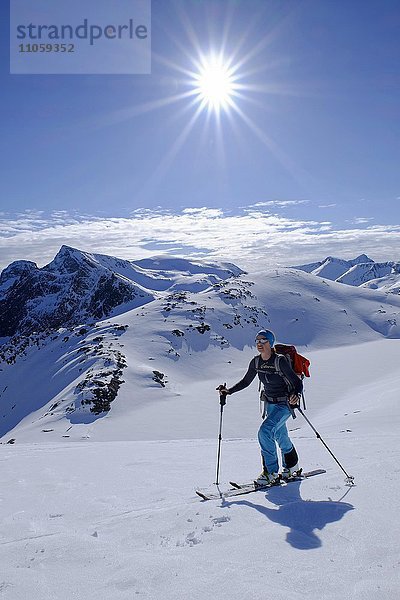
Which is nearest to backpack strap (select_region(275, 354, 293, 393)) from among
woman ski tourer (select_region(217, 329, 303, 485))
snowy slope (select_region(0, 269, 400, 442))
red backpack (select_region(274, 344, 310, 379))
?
woman ski tourer (select_region(217, 329, 303, 485))

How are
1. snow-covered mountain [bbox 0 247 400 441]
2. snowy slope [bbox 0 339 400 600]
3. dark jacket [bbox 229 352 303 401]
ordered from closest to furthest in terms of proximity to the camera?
1. snowy slope [bbox 0 339 400 600]
2. dark jacket [bbox 229 352 303 401]
3. snow-covered mountain [bbox 0 247 400 441]

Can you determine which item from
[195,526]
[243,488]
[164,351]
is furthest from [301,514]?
[164,351]

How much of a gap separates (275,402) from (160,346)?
49.4 metres

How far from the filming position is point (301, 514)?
6.03m

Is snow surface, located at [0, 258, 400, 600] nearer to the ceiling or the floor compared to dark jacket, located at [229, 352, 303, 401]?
nearer to the floor

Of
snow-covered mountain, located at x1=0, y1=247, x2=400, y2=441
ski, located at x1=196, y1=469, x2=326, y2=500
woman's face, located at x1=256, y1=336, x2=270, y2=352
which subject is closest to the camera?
ski, located at x1=196, y1=469, x2=326, y2=500

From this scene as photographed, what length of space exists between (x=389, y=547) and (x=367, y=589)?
99cm

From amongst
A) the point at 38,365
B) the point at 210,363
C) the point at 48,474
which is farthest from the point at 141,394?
the point at 48,474

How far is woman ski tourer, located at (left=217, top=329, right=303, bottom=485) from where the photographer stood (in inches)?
309

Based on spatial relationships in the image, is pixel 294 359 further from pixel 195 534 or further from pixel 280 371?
pixel 195 534

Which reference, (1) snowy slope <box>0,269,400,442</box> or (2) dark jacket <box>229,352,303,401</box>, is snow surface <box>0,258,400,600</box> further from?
(1) snowy slope <box>0,269,400,442</box>

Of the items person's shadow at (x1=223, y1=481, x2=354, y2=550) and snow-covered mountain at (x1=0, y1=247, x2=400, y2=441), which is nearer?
person's shadow at (x1=223, y1=481, x2=354, y2=550)

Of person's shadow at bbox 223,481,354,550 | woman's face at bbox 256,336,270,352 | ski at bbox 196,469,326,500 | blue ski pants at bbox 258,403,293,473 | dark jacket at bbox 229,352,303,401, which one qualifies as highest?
woman's face at bbox 256,336,270,352

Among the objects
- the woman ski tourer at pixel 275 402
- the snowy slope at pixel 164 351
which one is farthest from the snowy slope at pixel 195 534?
the snowy slope at pixel 164 351
